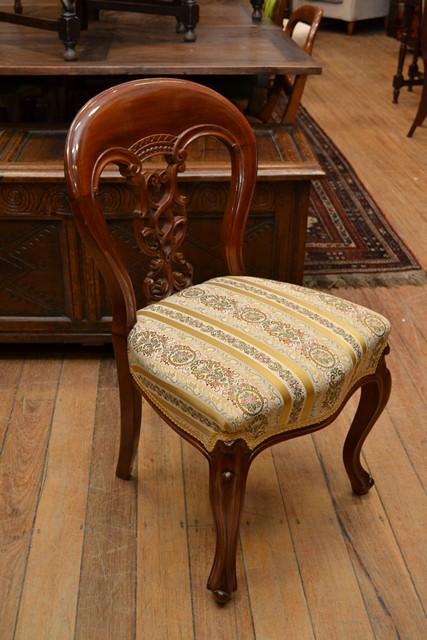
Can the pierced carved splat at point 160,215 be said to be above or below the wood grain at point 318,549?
above

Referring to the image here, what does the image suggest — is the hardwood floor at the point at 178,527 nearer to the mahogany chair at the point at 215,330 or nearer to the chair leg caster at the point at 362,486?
the chair leg caster at the point at 362,486

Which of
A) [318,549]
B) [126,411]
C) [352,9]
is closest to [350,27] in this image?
[352,9]

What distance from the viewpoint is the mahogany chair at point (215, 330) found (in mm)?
1424

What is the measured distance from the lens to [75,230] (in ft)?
7.00

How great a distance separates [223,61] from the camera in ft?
7.61

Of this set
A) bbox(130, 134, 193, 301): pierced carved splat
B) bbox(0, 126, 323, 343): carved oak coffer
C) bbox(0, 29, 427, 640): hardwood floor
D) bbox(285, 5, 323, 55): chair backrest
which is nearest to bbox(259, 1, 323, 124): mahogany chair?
bbox(285, 5, 323, 55): chair backrest

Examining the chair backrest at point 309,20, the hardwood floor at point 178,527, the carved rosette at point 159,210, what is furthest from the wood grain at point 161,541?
the chair backrest at point 309,20

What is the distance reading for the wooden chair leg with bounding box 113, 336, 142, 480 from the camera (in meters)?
1.64

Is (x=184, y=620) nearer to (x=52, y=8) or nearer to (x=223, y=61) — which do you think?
(x=223, y=61)

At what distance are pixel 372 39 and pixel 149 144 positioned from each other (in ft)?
20.3

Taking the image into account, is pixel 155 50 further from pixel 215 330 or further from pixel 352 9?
pixel 352 9

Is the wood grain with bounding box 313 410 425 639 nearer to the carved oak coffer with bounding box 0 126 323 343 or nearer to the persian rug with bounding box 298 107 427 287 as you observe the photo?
the carved oak coffer with bounding box 0 126 323 343

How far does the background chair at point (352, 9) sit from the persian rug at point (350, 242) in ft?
12.2

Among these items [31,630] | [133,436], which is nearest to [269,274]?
[133,436]
